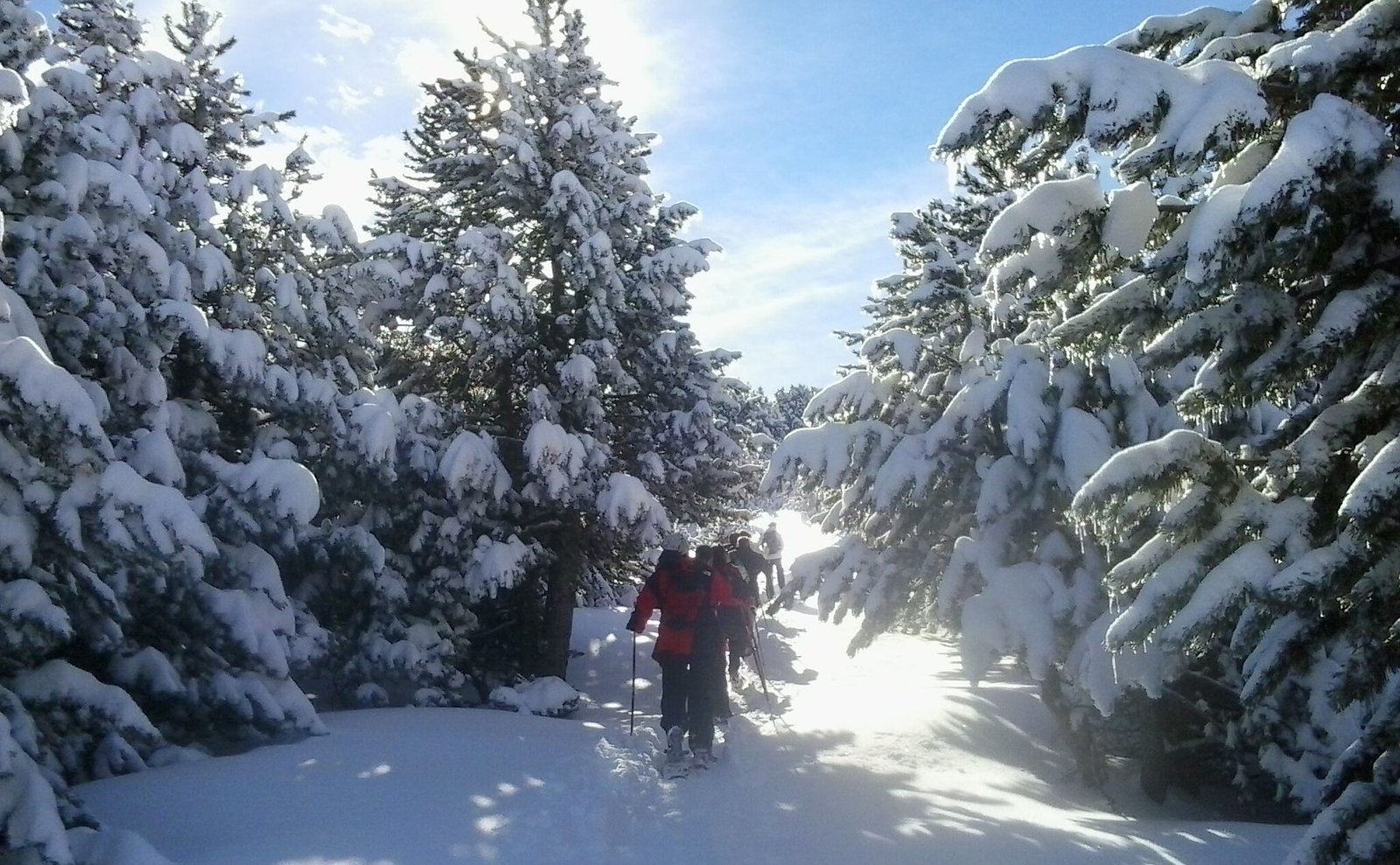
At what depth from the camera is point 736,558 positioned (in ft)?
51.2

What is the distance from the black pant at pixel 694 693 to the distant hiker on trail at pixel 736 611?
26.7 inches

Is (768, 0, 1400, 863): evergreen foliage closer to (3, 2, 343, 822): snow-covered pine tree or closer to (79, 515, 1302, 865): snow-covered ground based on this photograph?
(79, 515, 1302, 865): snow-covered ground

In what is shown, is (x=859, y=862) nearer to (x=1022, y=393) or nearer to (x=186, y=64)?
(x=1022, y=393)

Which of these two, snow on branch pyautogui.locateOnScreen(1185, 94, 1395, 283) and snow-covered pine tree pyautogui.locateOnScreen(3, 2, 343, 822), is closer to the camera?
snow on branch pyautogui.locateOnScreen(1185, 94, 1395, 283)

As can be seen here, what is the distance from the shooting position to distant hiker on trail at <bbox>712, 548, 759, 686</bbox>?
10.8 m

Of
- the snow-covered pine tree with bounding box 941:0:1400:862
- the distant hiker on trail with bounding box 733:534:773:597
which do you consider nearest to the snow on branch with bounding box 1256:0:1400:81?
the snow-covered pine tree with bounding box 941:0:1400:862

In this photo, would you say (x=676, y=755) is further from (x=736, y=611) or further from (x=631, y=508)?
(x=631, y=508)

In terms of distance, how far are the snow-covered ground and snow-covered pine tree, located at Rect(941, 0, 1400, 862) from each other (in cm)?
269

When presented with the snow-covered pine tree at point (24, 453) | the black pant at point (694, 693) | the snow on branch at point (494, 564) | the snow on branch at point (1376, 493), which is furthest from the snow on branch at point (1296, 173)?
the snow on branch at point (494, 564)

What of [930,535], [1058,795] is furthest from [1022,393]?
[1058,795]

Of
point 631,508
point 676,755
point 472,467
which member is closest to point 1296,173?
point 676,755

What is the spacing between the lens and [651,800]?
307 inches

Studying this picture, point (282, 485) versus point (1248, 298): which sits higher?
point (1248, 298)

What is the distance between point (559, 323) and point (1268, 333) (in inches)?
488
